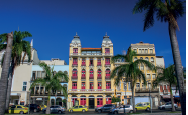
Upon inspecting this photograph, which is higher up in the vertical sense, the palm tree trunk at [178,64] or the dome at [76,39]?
the dome at [76,39]

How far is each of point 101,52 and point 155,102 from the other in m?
20.5

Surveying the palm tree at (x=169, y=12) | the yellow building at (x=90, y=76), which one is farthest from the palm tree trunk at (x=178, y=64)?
the yellow building at (x=90, y=76)

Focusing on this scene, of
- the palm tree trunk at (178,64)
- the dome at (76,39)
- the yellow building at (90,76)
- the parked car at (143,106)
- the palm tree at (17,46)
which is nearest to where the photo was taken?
the palm tree trunk at (178,64)

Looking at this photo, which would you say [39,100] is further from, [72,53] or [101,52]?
[101,52]

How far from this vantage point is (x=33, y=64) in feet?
167

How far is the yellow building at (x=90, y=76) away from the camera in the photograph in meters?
47.3

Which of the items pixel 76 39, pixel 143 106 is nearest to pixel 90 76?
pixel 76 39

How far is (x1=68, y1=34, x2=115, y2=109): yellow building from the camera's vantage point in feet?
155

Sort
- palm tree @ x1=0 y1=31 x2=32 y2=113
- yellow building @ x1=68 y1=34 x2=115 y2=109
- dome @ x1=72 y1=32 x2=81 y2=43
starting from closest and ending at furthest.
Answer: palm tree @ x1=0 y1=31 x2=32 y2=113 → yellow building @ x1=68 y1=34 x2=115 y2=109 → dome @ x1=72 y1=32 x2=81 y2=43

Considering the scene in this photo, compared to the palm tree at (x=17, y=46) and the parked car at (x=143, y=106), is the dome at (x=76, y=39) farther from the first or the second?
the parked car at (x=143, y=106)

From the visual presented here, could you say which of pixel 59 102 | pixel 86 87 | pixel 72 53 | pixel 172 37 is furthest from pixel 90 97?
pixel 172 37

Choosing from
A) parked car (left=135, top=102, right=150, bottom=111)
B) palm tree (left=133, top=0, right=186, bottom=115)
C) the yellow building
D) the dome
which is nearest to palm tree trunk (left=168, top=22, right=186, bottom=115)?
palm tree (left=133, top=0, right=186, bottom=115)

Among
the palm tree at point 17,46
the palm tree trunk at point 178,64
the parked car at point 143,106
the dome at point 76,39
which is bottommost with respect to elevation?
the parked car at point 143,106

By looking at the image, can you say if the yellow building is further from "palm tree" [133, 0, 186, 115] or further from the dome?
"palm tree" [133, 0, 186, 115]
